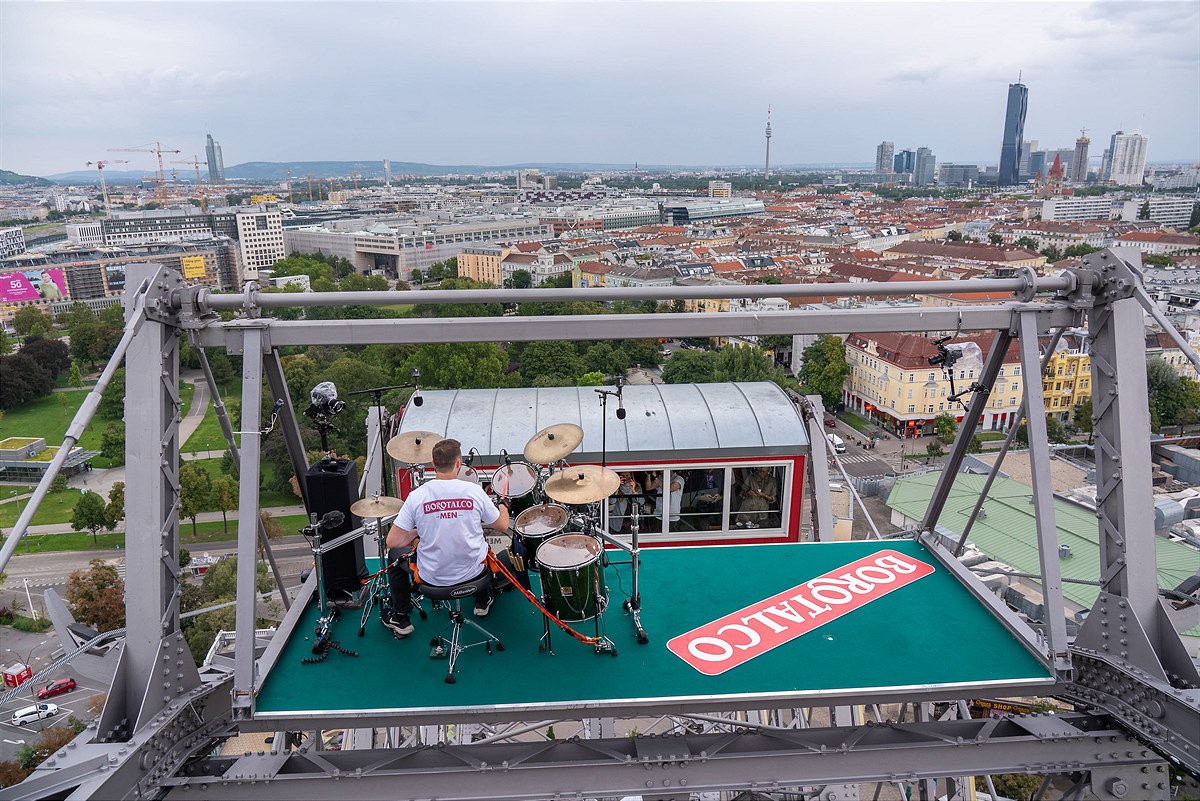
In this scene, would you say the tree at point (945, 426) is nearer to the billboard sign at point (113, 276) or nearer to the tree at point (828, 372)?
the tree at point (828, 372)

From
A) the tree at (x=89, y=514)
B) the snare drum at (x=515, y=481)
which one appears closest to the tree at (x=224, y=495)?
the tree at (x=89, y=514)

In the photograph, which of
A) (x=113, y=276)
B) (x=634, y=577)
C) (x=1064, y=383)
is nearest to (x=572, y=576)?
(x=634, y=577)

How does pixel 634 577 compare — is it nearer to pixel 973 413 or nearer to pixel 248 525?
pixel 248 525

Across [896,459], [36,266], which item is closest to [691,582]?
[896,459]

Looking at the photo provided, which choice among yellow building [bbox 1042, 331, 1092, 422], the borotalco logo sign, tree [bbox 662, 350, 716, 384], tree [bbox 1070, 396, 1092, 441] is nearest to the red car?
the borotalco logo sign

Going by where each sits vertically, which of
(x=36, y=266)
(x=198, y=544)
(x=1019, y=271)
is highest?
(x=1019, y=271)

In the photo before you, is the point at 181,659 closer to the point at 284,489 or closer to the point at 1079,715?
the point at 1079,715
